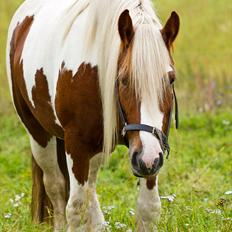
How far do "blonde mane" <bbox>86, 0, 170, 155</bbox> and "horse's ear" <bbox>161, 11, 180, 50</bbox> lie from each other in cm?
5

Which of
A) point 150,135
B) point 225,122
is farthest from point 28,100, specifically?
point 225,122

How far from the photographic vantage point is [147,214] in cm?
466

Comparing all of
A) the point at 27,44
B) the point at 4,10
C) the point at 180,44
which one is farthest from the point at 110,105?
the point at 4,10

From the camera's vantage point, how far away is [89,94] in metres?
4.42

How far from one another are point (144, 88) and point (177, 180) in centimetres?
291

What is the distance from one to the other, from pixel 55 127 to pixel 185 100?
5.28m

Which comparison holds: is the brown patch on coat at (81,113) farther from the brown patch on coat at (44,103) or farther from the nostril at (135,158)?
the nostril at (135,158)

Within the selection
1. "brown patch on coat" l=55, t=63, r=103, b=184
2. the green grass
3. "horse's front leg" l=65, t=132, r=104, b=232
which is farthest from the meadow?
"brown patch on coat" l=55, t=63, r=103, b=184

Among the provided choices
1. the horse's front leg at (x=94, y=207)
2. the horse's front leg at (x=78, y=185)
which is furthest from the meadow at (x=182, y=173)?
the horse's front leg at (x=78, y=185)

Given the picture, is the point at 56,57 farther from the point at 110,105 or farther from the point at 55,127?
the point at 110,105

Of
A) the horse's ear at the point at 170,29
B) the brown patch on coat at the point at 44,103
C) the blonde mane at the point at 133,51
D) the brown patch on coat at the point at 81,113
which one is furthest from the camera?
the brown patch on coat at the point at 44,103

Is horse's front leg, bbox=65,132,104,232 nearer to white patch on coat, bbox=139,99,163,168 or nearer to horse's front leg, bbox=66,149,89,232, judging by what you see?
horse's front leg, bbox=66,149,89,232

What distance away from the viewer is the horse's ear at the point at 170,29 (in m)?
4.16

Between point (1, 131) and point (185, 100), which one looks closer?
point (1, 131)
